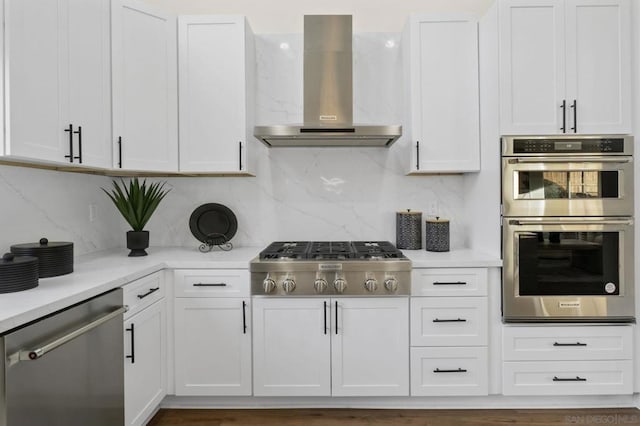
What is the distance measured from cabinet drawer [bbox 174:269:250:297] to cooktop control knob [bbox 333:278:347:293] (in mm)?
527

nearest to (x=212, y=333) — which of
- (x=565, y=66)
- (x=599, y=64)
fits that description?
(x=565, y=66)

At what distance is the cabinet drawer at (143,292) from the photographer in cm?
184

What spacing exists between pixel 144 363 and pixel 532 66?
2811mm

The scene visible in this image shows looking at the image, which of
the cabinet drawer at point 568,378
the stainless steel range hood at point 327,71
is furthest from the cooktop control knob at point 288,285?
the cabinet drawer at point 568,378

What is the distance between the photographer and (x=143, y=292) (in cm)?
197

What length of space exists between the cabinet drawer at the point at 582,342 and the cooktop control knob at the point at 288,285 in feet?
4.35

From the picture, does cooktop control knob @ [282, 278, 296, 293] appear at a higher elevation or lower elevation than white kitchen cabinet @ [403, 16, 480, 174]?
lower

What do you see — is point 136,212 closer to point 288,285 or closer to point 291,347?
point 288,285

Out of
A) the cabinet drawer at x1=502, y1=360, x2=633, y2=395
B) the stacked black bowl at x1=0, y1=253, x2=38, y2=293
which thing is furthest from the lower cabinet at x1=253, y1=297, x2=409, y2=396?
the stacked black bowl at x1=0, y1=253, x2=38, y2=293

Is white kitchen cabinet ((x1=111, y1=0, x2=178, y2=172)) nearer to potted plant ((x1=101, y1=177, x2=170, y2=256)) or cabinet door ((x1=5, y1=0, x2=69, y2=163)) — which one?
potted plant ((x1=101, y1=177, x2=170, y2=256))

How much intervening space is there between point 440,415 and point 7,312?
225 centimetres

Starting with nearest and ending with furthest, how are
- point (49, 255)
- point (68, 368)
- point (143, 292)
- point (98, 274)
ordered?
point (68, 368)
point (49, 255)
point (98, 274)
point (143, 292)

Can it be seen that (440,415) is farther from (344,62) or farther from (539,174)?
(344,62)

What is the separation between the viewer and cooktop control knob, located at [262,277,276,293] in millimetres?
2175
